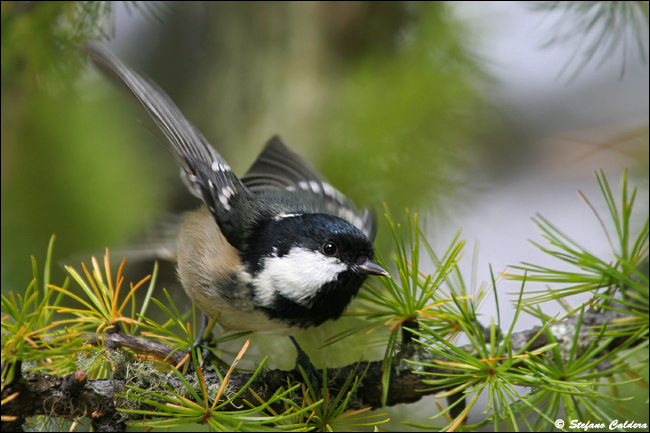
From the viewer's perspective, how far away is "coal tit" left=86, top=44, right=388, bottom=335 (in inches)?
43.8

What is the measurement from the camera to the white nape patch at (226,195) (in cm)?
122

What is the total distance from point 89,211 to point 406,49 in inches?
49.3

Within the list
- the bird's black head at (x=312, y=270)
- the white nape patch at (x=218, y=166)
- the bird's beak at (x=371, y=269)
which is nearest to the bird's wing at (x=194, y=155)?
the white nape patch at (x=218, y=166)

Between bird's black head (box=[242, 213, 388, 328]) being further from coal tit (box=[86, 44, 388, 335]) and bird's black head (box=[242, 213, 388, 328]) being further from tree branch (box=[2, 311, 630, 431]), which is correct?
tree branch (box=[2, 311, 630, 431])

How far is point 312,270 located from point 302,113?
100 cm

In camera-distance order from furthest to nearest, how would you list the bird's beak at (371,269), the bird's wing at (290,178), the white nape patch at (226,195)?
1. the bird's wing at (290,178)
2. the white nape patch at (226,195)
3. the bird's beak at (371,269)

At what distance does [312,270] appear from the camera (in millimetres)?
1123

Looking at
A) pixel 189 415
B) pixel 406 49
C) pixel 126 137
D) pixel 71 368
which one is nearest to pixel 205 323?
pixel 71 368

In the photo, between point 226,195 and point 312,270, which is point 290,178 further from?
point 312,270

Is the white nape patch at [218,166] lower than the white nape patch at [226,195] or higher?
higher

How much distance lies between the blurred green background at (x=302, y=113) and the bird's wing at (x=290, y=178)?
17cm

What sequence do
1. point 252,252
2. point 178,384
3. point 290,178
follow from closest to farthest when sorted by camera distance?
point 178,384 < point 252,252 < point 290,178

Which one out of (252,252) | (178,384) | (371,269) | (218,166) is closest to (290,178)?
(218,166)

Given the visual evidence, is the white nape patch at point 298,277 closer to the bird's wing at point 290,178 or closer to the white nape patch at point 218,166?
the white nape patch at point 218,166
